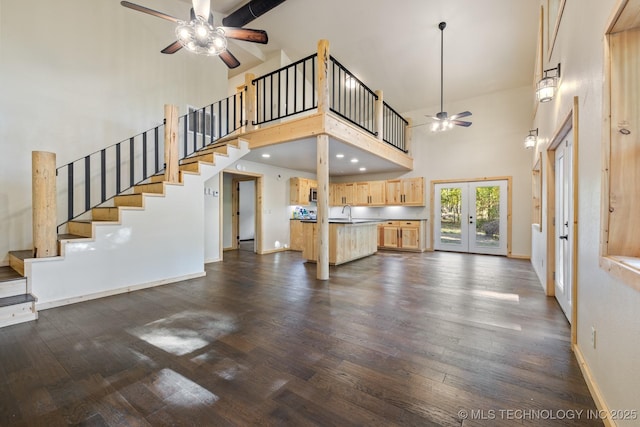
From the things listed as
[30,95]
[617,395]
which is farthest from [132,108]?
[617,395]

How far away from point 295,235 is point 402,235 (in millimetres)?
3201

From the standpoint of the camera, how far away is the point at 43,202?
3.04 metres

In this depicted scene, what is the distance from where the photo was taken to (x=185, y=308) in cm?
318

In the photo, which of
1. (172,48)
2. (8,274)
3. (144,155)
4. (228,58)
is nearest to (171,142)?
(144,155)

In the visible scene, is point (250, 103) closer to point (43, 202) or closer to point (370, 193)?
point (43, 202)

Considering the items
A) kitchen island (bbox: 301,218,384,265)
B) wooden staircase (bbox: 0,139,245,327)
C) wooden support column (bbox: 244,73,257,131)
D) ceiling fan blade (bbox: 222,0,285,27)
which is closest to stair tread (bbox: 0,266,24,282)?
wooden staircase (bbox: 0,139,245,327)

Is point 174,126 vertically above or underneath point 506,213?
above

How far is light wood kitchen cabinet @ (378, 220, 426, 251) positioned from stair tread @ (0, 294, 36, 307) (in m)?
7.45

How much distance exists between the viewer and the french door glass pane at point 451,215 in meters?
7.64

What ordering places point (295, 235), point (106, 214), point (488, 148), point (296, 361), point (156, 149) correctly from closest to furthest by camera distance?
1. point (296, 361)
2. point (106, 214)
3. point (156, 149)
4. point (488, 148)
5. point (295, 235)

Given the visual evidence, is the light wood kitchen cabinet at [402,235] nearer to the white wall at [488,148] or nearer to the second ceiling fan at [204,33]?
the white wall at [488,148]

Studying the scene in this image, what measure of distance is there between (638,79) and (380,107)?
17.0ft

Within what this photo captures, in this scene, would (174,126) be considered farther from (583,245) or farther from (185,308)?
(583,245)

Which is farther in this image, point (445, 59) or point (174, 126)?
point (445, 59)
